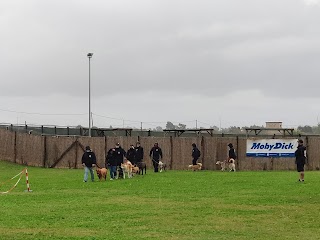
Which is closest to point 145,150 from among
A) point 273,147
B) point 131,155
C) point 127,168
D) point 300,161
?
point 273,147

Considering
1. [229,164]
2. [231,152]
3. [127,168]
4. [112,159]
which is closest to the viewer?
[112,159]

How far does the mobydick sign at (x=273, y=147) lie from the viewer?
1873 inches

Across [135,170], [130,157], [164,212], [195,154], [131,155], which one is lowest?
[164,212]

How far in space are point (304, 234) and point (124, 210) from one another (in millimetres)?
6388

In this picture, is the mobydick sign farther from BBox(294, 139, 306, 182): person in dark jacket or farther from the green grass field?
the green grass field

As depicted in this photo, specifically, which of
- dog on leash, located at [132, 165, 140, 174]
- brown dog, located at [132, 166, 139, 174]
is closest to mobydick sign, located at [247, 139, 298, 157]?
dog on leash, located at [132, 165, 140, 174]

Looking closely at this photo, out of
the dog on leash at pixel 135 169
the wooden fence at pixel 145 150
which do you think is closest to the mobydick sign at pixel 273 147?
the wooden fence at pixel 145 150

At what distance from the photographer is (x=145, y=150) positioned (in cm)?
4962

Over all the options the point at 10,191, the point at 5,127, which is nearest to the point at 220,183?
the point at 10,191

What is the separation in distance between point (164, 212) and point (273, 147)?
98.6ft

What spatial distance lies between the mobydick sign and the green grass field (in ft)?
61.5

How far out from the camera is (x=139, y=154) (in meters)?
39.9

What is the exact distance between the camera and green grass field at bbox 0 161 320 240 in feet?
49.4

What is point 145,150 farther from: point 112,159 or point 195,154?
point 112,159
